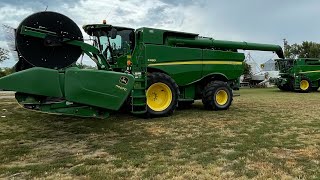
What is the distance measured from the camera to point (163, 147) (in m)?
6.14

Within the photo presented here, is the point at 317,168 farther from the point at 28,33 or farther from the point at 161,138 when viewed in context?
the point at 28,33

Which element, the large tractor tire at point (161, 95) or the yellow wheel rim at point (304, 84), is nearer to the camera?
the large tractor tire at point (161, 95)

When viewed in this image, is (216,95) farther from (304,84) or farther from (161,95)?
(304,84)

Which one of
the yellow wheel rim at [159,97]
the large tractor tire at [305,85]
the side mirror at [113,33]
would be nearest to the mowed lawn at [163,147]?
the yellow wheel rim at [159,97]

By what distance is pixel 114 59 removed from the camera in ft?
32.8

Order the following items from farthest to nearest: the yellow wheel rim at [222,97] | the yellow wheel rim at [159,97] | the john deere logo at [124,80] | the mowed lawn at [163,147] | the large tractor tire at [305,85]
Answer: the large tractor tire at [305,85] < the yellow wheel rim at [222,97] < the yellow wheel rim at [159,97] < the john deere logo at [124,80] < the mowed lawn at [163,147]

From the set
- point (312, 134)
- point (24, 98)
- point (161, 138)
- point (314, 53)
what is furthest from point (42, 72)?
point (314, 53)

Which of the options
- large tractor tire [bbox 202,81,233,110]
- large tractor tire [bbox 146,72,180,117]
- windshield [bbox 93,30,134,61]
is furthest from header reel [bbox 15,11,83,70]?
large tractor tire [bbox 202,81,233,110]

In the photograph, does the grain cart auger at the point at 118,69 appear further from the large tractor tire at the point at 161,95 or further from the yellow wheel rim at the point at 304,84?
the yellow wheel rim at the point at 304,84

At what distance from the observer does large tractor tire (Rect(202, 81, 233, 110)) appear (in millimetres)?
11164

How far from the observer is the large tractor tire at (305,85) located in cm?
2341

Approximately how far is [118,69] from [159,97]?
53.7 inches

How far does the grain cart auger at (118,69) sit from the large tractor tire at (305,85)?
32.6 ft

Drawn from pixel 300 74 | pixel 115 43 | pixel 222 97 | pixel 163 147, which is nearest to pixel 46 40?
pixel 115 43
